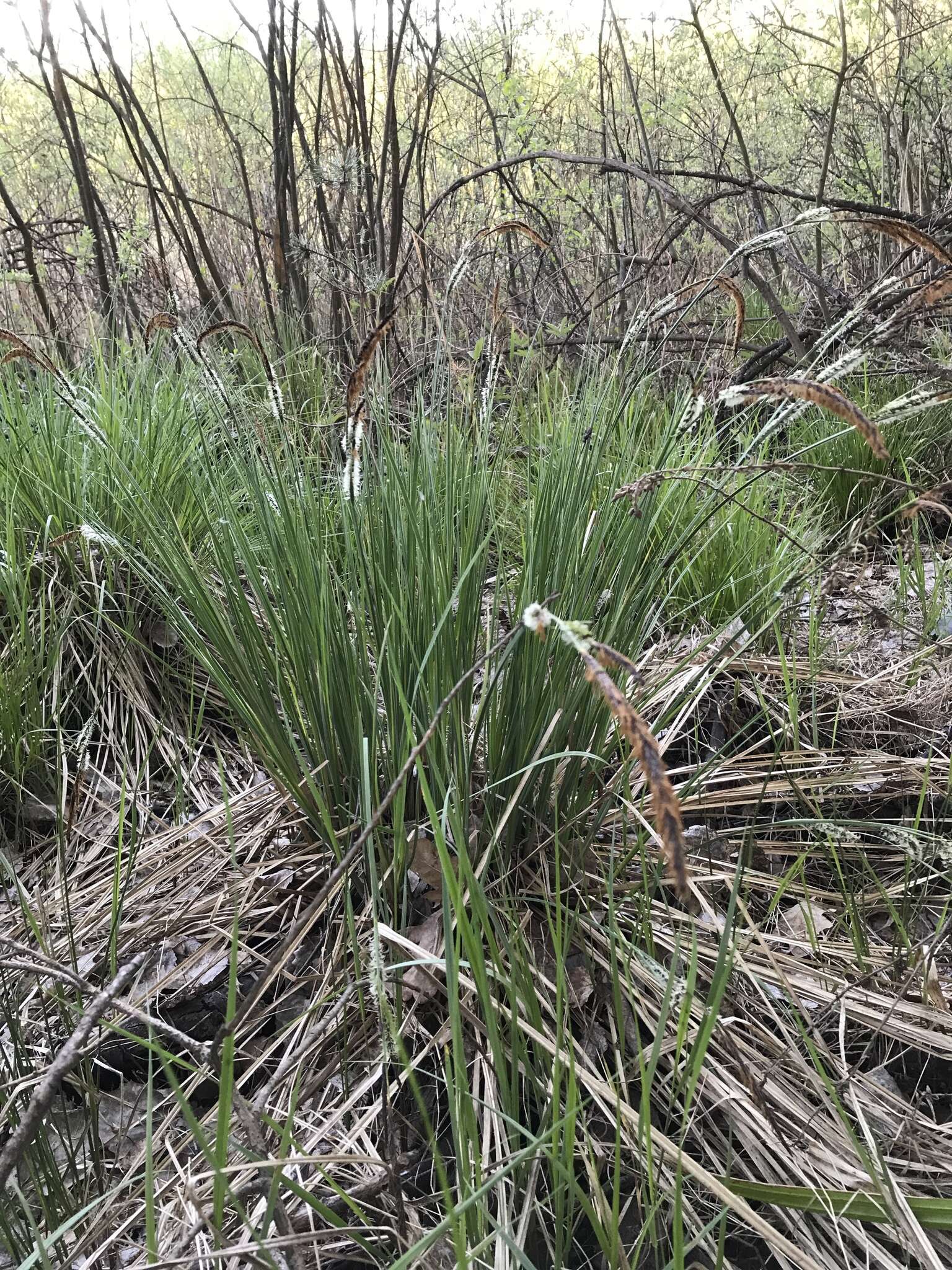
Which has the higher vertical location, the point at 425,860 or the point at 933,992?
the point at 425,860

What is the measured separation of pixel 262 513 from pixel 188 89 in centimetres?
689

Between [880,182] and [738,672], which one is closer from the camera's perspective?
[738,672]

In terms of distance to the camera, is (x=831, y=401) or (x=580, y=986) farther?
(x=580, y=986)

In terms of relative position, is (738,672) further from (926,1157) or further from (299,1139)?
(299,1139)

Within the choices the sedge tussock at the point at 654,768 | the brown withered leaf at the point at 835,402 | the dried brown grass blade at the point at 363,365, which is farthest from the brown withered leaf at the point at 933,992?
the dried brown grass blade at the point at 363,365

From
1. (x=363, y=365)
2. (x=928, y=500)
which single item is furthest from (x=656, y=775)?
(x=928, y=500)

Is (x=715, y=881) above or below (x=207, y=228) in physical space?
below

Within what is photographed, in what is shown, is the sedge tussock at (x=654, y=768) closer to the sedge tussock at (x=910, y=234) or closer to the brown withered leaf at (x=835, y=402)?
the brown withered leaf at (x=835, y=402)

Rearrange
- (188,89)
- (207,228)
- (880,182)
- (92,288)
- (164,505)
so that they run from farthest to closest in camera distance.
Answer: (188,89) → (207,228) → (92,288) → (880,182) → (164,505)

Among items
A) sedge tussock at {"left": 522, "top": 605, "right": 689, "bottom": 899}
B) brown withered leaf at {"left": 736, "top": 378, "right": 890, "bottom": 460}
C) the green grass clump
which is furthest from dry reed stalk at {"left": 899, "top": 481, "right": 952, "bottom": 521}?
sedge tussock at {"left": 522, "top": 605, "right": 689, "bottom": 899}

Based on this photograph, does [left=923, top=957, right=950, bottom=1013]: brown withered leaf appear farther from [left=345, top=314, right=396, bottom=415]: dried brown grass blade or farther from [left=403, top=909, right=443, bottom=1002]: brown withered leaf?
[left=345, top=314, right=396, bottom=415]: dried brown grass blade

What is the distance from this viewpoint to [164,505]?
72.6 inches

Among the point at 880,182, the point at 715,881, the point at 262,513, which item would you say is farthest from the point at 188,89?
the point at 715,881

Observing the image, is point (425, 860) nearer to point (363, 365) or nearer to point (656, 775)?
point (363, 365)
